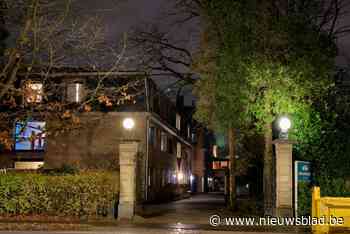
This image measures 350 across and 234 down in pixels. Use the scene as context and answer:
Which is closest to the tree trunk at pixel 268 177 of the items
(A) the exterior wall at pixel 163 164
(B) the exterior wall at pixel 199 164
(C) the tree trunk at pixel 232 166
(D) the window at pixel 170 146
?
(C) the tree trunk at pixel 232 166

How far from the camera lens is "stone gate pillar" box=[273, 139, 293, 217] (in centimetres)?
1980

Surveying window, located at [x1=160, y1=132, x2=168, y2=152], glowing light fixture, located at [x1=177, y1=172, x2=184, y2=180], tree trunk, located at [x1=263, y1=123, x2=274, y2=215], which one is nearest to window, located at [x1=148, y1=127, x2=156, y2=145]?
window, located at [x1=160, y1=132, x2=168, y2=152]

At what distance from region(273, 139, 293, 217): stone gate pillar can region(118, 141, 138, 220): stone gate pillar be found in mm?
5674

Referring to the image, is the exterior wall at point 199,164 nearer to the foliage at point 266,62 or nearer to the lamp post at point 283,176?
the foliage at point 266,62

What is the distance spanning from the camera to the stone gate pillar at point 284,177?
1980 centimetres

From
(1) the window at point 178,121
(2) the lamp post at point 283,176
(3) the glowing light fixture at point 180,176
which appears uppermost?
(1) the window at point 178,121

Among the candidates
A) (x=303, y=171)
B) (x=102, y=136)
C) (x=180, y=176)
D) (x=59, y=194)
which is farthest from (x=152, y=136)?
(x=303, y=171)

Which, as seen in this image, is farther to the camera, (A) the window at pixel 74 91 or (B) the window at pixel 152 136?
(B) the window at pixel 152 136

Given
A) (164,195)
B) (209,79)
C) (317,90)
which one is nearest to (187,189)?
(164,195)

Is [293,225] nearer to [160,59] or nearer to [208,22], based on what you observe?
[208,22]

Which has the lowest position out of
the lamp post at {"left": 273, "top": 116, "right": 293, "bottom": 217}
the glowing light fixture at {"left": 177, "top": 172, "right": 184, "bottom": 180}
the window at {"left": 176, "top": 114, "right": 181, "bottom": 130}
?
the glowing light fixture at {"left": 177, "top": 172, "right": 184, "bottom": 180}

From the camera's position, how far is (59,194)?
21.2 metres

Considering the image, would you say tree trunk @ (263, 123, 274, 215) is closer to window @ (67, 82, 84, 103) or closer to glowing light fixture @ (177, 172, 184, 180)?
window @ (67, 82, 84, 103)

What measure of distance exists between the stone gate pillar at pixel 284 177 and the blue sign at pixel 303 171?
425mm
